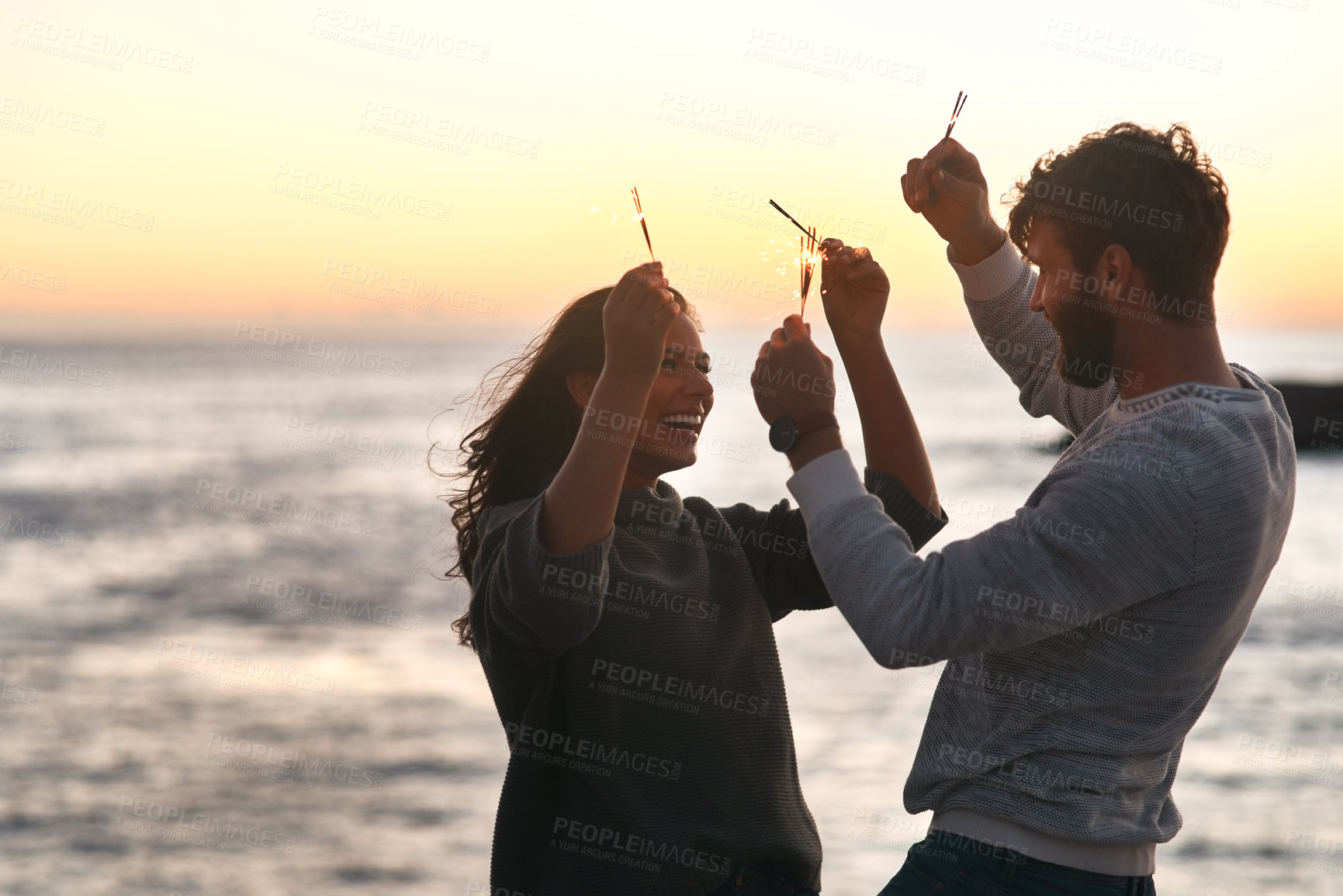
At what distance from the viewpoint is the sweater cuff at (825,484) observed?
228 centimetres

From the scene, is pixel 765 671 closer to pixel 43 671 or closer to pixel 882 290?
pixel 882 290

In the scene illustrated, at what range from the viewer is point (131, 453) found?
3456cm

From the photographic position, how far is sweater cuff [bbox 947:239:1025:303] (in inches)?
116

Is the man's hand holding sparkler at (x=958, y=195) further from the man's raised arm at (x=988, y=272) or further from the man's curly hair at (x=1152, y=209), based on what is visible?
the man's curly hair at (x=1152, y=209)

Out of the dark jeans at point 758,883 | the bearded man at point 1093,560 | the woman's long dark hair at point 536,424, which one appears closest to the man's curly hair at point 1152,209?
the bearded man at point 1093,560

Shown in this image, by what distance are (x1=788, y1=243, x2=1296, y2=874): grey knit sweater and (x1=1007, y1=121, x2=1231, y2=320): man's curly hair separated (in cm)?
21

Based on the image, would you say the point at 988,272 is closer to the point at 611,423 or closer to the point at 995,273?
the point at 995,273

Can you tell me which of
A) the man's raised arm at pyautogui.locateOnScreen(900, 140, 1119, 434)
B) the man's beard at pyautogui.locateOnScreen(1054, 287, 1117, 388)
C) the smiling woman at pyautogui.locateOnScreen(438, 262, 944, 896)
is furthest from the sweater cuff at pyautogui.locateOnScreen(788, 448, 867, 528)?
the man's raised arm at pyautogui.locateOnScreen(900, 140, 1119, 434)

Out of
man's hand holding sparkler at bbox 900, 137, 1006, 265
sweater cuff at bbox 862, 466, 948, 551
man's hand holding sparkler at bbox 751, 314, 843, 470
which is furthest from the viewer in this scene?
man's hand holding sparkler at bbox 900, 137, 1006, 265

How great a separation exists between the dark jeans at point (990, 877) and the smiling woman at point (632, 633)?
27 cm

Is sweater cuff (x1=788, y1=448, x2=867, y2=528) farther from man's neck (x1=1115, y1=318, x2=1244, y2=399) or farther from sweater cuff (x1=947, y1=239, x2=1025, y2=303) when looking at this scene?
sweater cuff (x1=947, y1=239, x2=1025, y2=303)

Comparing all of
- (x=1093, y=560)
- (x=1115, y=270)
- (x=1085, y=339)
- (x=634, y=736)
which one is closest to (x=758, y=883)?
(x=634, y=736)

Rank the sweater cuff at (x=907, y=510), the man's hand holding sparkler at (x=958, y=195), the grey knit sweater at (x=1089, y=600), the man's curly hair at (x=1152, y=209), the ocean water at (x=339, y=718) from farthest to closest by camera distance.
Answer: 1. the ocean water at (x=339, y=718)
2. the man's hand holding sparkler at (x=958, y=195)
3. the sweater cuff at (x=907, y=510)
4. the man's curly hair at (x=1152, y=209)
5. the grey knit sweater at (x=1089, y=600)

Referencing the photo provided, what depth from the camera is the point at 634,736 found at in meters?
2.55
